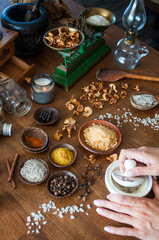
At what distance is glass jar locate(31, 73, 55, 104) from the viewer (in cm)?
144

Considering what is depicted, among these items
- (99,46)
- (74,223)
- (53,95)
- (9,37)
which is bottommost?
(74,223)

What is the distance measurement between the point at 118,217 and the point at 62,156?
1.21ft

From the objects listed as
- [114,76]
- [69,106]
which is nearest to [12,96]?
[69,106]

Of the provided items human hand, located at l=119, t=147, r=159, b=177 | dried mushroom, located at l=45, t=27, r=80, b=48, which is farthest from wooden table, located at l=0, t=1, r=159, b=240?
dried mushroom, located at l=45, t=27, r=80, b=48

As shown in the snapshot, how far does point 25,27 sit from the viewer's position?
1.56 meters

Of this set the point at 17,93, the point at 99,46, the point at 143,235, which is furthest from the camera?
the point at 99,46

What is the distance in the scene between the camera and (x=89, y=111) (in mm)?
1491

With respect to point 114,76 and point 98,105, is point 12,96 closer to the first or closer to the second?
point 98,105

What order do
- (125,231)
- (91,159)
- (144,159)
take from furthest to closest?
(91,159) < (144,159) < (125,231)

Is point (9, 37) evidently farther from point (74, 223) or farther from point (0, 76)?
point (74, 223)

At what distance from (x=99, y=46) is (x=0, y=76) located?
27.8 inches

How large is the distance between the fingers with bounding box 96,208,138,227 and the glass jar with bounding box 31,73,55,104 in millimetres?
701

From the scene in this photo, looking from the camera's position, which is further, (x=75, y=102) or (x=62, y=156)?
(x=75, y=102)

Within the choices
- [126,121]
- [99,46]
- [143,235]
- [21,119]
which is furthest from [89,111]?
[143,235]
